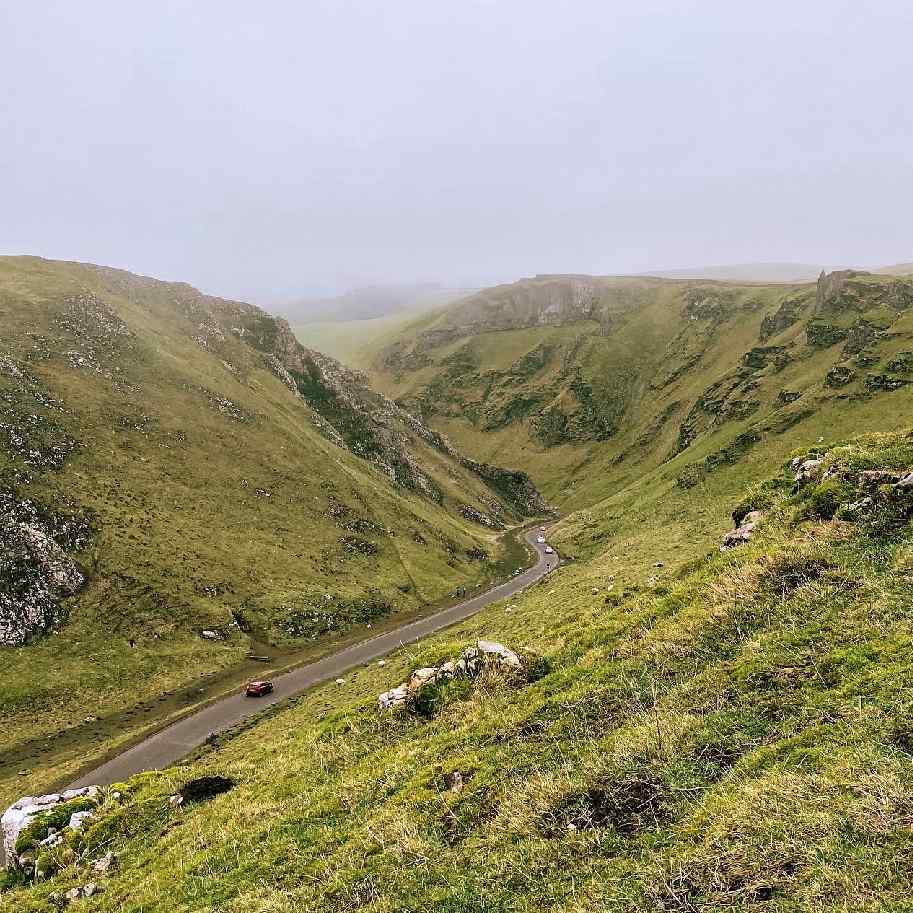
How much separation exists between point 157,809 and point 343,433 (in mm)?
108863

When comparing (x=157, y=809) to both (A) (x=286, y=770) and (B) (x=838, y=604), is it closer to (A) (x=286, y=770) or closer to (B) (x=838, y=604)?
(A) (x=286, y=770)

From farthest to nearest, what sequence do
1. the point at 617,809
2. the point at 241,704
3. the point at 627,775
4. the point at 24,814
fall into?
1. the point at 241,704
2. the point at 24,814
3. the point at 627,775
4. the point at 617,809

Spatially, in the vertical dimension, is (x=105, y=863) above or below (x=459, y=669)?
below

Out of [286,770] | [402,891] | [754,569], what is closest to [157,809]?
[286,770]

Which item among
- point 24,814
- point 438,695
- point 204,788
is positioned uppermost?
point 438,695

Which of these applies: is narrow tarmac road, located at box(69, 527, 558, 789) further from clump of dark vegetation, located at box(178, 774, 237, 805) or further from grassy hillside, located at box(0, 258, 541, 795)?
clump of dark vegetation, located at box(178, 774, 237, 805)

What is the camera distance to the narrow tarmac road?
38.2m

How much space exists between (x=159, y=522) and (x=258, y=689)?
28733mm

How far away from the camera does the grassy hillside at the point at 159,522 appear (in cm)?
4919

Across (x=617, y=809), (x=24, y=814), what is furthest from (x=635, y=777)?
(x=24, y=814)

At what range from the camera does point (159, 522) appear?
65.7 m

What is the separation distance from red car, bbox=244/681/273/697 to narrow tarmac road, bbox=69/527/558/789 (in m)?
0.45

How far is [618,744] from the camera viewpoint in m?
11.9

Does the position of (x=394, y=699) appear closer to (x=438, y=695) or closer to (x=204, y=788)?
(x=438, y=695)
